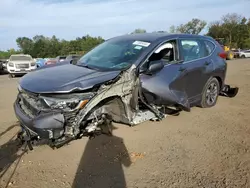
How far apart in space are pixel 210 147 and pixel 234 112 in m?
2.21

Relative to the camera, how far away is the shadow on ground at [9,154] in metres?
3.40

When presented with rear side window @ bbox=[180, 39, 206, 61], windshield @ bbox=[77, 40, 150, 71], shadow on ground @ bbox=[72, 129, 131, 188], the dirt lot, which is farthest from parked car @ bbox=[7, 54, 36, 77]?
shadow on ground @ bbox=[72, 129, 131, 188]

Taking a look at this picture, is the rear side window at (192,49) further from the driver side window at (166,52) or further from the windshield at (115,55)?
the windshield at (115,55)

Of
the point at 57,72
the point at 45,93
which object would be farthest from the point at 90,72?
the point at 45,93

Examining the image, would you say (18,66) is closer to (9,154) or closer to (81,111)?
(9,154)

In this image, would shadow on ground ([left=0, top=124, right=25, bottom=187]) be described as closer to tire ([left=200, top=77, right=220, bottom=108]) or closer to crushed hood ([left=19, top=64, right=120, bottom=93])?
crushed hood ([left=19, top=64, right=120, bottom=93])

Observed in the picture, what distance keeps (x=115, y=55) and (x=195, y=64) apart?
1754mm

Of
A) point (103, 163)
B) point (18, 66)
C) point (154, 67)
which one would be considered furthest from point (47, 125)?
point (18, 66)

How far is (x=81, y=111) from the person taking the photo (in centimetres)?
353

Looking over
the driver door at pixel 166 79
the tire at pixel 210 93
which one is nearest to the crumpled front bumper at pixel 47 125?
the driver door at pixel 166 79

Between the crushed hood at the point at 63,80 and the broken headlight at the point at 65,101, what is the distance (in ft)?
0.31

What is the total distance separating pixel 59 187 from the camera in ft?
9.81

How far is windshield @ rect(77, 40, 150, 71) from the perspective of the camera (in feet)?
14.3

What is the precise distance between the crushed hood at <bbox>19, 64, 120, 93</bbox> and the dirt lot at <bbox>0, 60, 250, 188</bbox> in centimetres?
101
